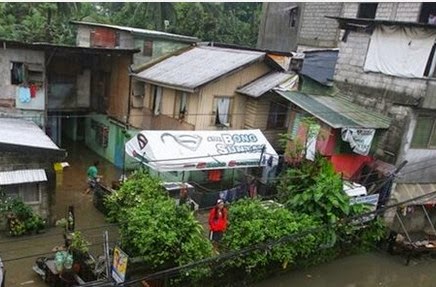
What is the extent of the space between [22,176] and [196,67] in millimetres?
11043

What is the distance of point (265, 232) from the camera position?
15125 millimetres

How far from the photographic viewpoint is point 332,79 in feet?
78.9

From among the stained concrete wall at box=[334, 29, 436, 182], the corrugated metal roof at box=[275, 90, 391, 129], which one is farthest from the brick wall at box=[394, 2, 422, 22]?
the corrugated metal roof at box=[275, 90, 391, 129]

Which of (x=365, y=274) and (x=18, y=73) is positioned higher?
(x=18, y=73)

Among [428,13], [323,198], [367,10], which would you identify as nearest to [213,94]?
[323,198]

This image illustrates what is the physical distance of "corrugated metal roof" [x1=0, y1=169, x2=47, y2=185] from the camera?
16.1m

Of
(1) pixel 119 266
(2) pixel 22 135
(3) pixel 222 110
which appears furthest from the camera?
(3) pixel 222 110

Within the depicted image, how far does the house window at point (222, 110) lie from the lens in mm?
23148

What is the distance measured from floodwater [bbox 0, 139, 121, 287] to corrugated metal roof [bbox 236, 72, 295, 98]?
28.6 feet

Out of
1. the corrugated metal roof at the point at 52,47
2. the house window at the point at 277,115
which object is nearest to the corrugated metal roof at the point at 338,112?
the house window at the point at 277,115

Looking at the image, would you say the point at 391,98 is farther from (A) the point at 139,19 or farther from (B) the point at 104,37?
(A) the point at 139,19

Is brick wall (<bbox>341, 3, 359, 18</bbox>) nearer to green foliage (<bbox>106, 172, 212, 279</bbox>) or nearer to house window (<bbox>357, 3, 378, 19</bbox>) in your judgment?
house window (<bbox>357, 3, 378, 19</bbox>)

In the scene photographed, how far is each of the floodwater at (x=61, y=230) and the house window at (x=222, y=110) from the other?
6601 mm

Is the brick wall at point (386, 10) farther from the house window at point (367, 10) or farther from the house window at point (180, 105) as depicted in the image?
the house window at point (180, 105)
